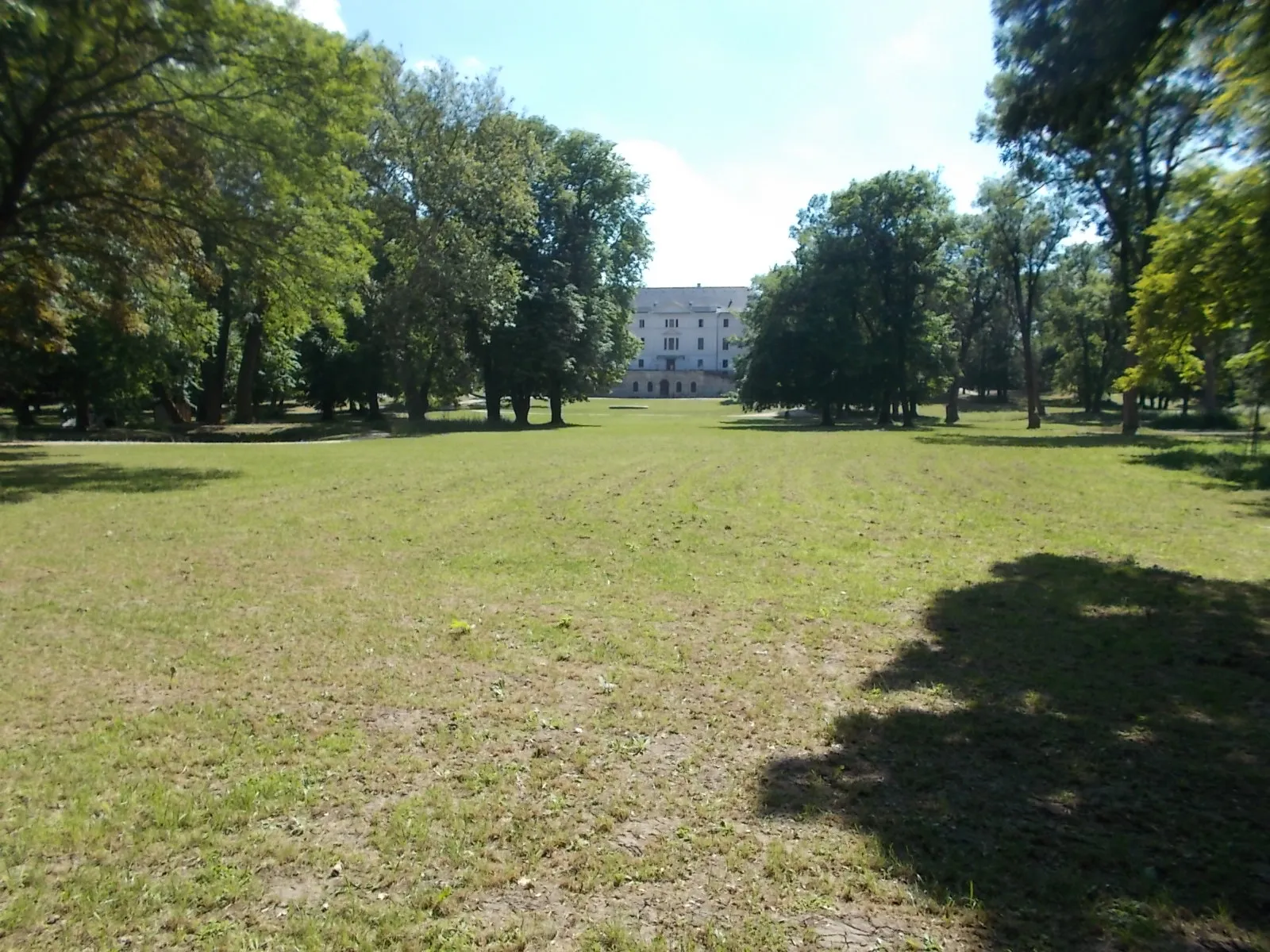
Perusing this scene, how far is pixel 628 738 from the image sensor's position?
474cm

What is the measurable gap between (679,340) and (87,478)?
10987 centimetres

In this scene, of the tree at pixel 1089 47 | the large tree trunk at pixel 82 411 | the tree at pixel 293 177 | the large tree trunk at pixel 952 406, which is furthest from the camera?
the large tree trunk at pixel 952 406

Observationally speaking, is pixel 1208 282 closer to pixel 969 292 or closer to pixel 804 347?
pixel 804 347

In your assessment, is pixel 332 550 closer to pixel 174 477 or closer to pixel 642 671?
pixel 642 671

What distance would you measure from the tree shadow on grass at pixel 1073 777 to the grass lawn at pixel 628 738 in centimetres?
2

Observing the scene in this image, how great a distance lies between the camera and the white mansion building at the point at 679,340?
118562mm

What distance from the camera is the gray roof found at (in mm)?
123625

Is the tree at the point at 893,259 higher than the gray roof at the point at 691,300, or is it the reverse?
the gray roof at the point at 691,300

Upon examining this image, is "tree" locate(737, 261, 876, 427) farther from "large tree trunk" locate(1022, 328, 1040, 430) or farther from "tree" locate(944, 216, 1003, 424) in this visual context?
"large tree trunk" locate(1022, 328, 1040, 430)

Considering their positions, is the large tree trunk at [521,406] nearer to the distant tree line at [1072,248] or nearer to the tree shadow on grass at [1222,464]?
the distant tree line at [1072,248]

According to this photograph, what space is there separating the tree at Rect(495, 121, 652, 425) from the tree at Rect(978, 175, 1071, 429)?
20.0 meters

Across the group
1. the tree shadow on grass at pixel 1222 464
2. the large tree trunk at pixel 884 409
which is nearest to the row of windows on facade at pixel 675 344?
the large tree trunk at pixel 884 409

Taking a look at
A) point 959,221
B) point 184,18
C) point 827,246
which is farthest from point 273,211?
point 959,221

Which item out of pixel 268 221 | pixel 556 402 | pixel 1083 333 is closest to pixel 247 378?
pixel 556 402
